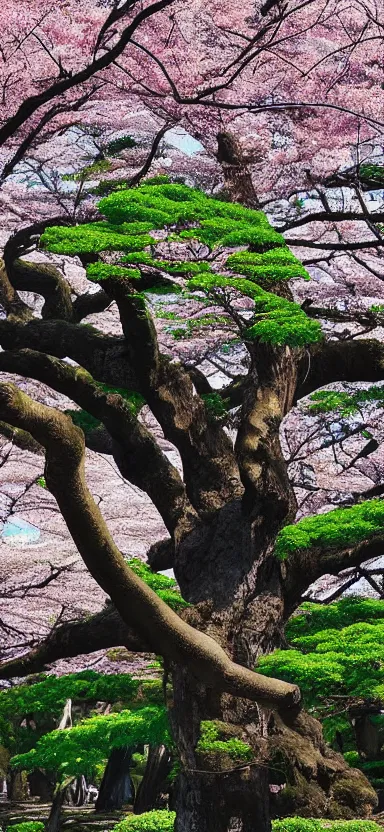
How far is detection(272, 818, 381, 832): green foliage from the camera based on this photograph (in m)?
7.49

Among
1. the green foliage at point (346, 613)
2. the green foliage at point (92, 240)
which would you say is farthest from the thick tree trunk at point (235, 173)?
the green foliage at point (346, 613)

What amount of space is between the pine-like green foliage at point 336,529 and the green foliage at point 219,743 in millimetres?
1606

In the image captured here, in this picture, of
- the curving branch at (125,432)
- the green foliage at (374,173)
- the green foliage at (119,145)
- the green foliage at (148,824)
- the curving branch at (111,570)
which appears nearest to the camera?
the curving branch at (111,570)

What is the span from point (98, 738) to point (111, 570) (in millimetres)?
4166

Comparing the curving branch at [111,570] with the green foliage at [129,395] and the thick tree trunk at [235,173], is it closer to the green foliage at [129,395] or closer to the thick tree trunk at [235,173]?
the green foliage at [129,395]

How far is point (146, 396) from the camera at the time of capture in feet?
29.6

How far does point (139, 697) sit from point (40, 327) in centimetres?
411

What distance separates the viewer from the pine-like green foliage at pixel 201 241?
7.25 meters

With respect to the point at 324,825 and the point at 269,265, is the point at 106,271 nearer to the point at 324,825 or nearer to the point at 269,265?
the point at 269,265

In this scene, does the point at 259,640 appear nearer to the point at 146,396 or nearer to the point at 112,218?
the point at 146,396

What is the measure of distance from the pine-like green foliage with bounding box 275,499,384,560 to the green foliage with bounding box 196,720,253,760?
5.27 feet

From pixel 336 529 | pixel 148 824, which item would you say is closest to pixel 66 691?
pixel 148 824

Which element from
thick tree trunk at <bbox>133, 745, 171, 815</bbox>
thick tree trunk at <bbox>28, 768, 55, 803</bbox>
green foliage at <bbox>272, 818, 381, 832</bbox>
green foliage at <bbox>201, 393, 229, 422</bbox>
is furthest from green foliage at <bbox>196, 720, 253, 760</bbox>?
thick tree trunk at <bbox>28, 768, 55, 803</bbox>

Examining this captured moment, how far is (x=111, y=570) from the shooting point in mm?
5531
